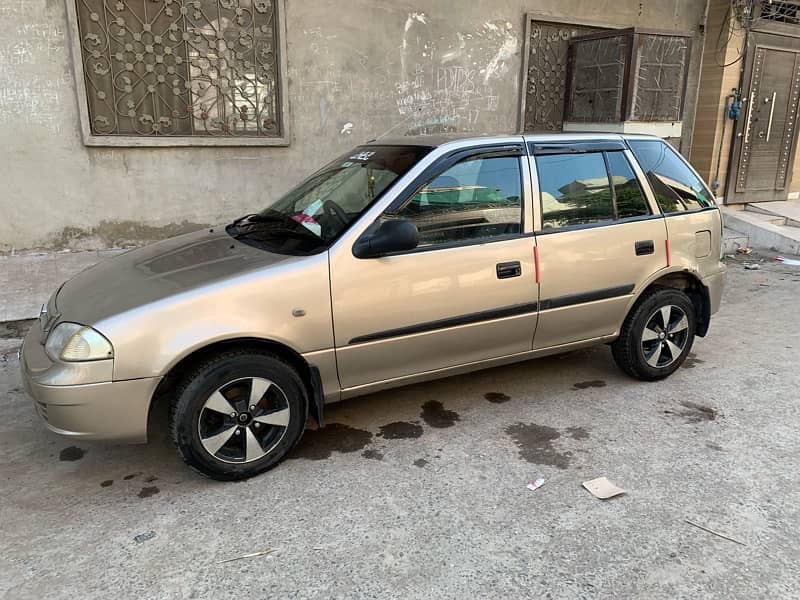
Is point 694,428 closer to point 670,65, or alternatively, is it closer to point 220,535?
point 220,535

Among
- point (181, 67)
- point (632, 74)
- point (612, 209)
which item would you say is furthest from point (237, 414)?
point (632, 74)

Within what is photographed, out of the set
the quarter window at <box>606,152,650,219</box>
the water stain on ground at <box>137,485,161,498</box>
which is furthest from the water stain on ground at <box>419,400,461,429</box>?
the quarter window at <box>606,152,650,219</box>

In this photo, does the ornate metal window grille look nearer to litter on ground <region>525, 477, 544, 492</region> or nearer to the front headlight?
litter on ground <region>525, 477, 544, 492</region>

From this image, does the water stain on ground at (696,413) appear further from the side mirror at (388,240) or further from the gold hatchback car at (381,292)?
the side mirror at (388,240)

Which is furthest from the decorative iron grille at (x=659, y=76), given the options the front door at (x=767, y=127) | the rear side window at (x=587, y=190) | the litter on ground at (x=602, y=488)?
the litter on ground at (x=602, y=488)

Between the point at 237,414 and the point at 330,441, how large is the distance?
2.31 ft

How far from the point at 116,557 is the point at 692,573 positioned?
7.89 feet

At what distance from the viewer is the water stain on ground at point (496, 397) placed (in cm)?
413

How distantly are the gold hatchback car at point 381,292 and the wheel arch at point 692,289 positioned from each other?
0.6 inches

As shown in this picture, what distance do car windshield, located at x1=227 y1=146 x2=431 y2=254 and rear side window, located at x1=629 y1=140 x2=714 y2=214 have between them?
1682 millimetres

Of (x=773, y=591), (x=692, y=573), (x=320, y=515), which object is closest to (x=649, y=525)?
(x=692, y=573)

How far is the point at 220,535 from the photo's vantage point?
2.74 m

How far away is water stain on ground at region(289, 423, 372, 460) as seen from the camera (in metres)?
3.44

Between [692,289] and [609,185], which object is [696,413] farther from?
[609,185]
